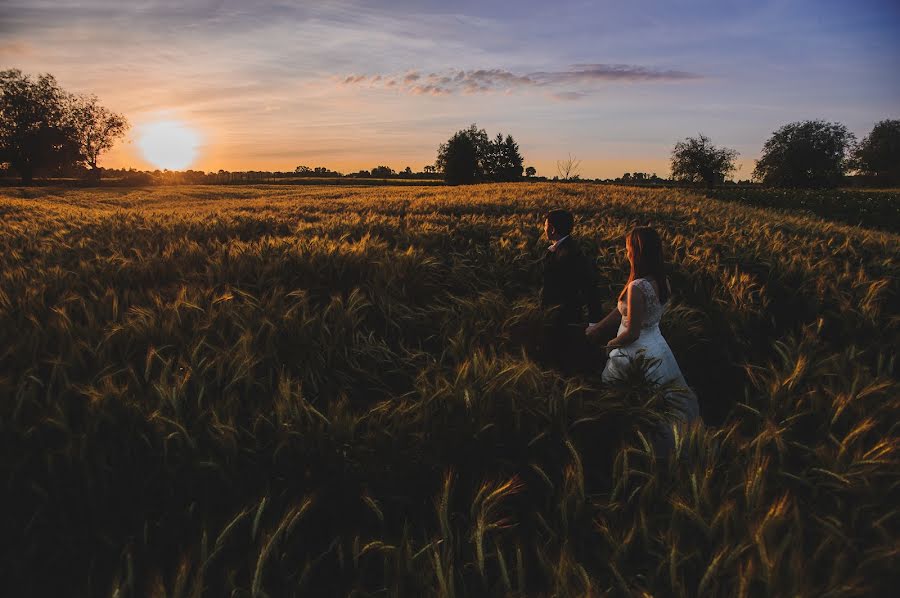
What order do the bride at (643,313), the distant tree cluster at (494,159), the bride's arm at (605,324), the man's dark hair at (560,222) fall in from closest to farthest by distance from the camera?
1. the bride at (643,313)
2. the bride's arm at (605,324)
3. the man's dark hair at (560,222)
4. the distant tree cluster at (494,159)

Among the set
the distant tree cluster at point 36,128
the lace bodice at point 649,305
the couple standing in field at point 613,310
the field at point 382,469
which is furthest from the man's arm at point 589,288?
the distant tree cluster at point 36,128

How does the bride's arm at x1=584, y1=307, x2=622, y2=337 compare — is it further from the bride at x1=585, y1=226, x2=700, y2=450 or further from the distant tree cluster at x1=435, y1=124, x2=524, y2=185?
the distant tree cluster at x1=435, y1=124, x2=524, y2=185

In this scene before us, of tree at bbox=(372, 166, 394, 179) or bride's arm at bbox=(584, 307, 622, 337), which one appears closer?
bride's arm at bbox=(584, 307, 622, 337)

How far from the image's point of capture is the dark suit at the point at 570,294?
427 cm

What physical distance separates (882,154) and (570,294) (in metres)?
114

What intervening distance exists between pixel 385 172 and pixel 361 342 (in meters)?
118

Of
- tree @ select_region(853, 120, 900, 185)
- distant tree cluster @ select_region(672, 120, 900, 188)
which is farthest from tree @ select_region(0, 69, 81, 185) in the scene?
A: tree @ select_region(853, 120, 900, 185)

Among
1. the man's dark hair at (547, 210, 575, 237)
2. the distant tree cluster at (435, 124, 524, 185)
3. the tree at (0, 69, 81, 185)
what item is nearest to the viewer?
the man's dark hair at (547, 210, 575, 237)

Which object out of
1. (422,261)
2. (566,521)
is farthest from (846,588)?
(422,261)

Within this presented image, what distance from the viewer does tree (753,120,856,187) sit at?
67938 mm

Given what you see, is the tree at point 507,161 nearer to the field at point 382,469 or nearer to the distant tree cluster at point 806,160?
the distant tree cluster at point 806,160

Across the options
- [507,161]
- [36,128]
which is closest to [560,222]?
[36,128]

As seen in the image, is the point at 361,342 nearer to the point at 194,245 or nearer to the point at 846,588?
the point at 846,588

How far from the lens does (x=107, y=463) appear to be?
1856 millimetres
